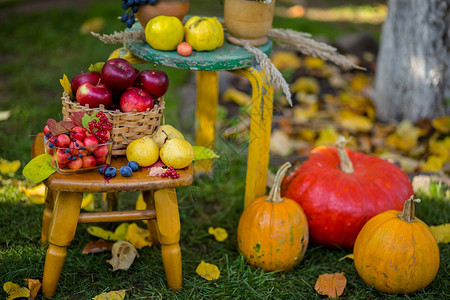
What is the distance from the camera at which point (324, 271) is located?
2.46m

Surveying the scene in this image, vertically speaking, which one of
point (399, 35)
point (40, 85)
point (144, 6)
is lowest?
point (40, 85)

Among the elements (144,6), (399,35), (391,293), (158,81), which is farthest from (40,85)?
(391,293)

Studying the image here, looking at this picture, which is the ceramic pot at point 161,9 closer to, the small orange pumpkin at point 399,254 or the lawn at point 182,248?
the lawn at point 182,248

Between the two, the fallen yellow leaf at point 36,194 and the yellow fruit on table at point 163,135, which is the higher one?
the yellow fruit on table at point 163,135

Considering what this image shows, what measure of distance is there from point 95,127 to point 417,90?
2.56m

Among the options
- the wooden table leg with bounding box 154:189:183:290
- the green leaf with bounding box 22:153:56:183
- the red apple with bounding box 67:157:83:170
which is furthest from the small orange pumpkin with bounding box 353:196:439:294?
the green leaf with bounding box 22:153:56:183

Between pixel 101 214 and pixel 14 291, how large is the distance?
47 centimetres

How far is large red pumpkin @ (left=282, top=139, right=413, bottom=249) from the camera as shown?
8.18ft

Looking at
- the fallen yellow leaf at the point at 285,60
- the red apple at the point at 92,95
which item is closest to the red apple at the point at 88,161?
the red apple at the point at 92,95

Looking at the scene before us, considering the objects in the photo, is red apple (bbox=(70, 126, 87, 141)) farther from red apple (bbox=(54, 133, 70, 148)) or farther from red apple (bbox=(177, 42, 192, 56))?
red apple (bbox=(177, 42, 192, 56))

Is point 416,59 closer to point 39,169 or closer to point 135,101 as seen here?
point 135,101

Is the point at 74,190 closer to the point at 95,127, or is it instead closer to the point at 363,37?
the point at 95,127

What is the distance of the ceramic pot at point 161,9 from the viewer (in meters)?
2.43

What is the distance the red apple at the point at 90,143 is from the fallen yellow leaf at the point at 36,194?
0.98 metres
